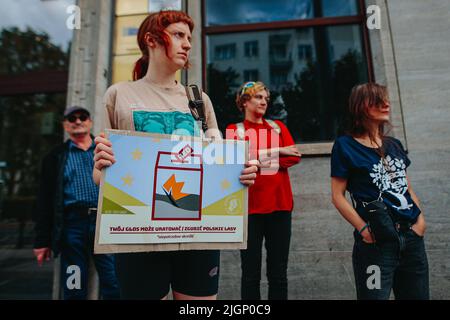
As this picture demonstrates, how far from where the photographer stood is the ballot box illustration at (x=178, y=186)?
4.48ft

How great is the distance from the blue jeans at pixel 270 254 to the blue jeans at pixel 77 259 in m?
1.47

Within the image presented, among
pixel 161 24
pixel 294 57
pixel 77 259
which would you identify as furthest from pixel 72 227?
pixel 294 57

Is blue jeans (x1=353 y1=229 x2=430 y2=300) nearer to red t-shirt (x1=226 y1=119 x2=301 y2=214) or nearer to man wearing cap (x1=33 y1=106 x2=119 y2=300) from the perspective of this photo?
red t-shirt (x1=226 y1=119 x2=301 y2=214)

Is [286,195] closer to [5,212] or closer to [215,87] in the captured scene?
[215,87]

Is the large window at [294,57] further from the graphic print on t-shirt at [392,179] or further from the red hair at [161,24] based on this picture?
the red hair at [161,24]

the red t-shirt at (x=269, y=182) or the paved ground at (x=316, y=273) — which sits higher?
the red t-shirt at (x=269, y=182)

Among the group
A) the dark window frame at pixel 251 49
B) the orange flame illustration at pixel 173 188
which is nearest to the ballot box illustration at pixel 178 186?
the orange flame illustration at pixel 173 188

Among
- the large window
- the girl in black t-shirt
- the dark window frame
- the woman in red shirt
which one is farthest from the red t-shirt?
the dark window frame

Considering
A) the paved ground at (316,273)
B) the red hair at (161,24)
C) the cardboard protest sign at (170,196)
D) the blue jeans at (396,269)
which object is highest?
the red hair at (161,24)

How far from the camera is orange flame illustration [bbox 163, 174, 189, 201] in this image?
4.53ft

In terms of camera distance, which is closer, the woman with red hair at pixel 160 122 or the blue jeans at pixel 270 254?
the woman with red hair at pixel 160 122

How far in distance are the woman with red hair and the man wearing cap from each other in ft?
6.34

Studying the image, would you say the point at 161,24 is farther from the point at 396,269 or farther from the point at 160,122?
the point at 396,269

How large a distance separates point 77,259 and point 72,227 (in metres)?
0.33
